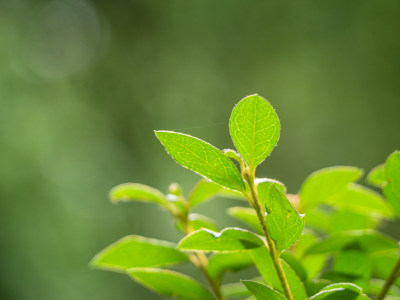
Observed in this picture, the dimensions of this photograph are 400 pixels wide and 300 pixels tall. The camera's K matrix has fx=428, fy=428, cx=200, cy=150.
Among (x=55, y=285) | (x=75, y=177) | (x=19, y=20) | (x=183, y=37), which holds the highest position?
(x=19, y=20)

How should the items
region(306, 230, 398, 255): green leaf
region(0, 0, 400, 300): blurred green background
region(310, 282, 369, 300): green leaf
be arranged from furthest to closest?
1. region(0, 0, 400, 300): blurred green background
2. region(306, 230, 398, 255): green leaf
3. region(310, 282, 369, 300): green leaf

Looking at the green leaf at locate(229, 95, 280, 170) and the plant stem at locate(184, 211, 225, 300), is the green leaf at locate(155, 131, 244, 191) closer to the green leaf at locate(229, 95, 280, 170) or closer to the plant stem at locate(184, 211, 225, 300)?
the green leaf at locate(229, 95, 280, 170)

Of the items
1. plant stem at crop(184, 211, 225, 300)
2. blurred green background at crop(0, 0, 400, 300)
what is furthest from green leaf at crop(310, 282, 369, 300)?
blurred green background at crop(0, 0, 400, 300)

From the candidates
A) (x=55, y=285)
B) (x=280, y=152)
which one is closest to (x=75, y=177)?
(x=55, y=285)

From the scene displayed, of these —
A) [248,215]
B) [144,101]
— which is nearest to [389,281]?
[248,215]

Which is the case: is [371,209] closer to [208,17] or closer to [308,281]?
[308,281]

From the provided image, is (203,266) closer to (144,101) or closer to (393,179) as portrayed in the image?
(393,179)
